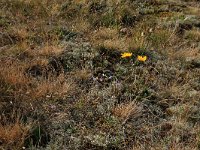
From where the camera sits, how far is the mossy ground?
169 inches

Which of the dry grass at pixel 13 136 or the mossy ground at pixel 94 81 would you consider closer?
the dry grass at pixel 13 136

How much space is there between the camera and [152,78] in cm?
566

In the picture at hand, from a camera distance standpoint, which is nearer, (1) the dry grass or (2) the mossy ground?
(1) the dry grass

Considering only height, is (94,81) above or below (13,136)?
below

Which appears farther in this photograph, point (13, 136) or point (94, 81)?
point (94, 81)

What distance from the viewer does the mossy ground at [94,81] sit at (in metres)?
4.29

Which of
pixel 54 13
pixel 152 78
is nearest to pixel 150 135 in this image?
pixel 152 78

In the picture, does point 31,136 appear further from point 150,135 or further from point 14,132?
point 150,135

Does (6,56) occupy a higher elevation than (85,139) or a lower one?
higher

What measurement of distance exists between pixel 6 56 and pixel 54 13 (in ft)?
8.78

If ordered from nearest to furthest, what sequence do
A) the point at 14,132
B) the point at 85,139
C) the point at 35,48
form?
the point at 14,132, the point at 85,139, the point at 35,48

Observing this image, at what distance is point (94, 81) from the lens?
17.7 feet

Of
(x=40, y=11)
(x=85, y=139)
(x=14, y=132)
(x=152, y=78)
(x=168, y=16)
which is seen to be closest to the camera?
(x=14, y=132)

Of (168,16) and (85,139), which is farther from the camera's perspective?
(168,16)
